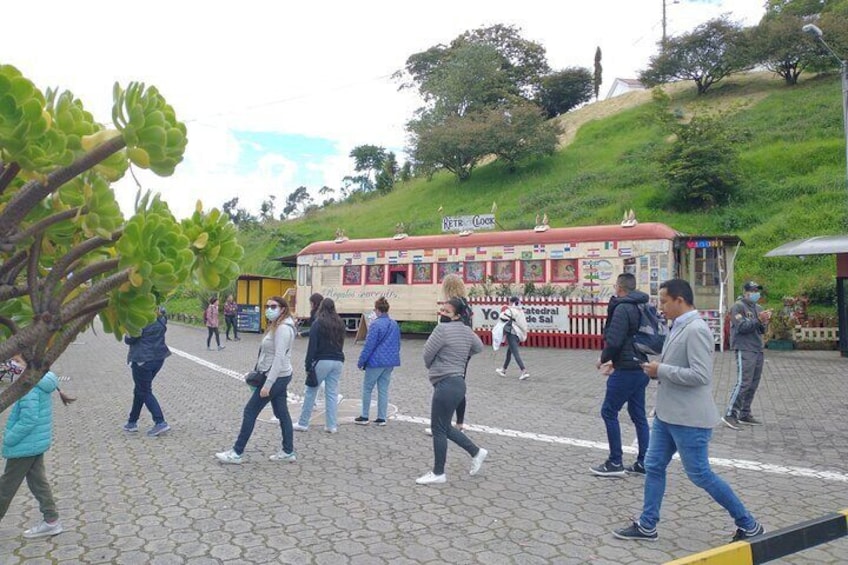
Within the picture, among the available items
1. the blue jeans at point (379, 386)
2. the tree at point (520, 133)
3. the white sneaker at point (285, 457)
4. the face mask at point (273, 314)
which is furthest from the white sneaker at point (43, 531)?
the tree at point (520, 133)

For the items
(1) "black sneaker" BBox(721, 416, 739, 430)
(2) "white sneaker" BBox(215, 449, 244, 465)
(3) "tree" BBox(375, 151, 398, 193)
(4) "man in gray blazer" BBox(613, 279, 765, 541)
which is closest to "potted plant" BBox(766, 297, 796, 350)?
(1) "black sneaker" BBox(721, 416, 739, 430)

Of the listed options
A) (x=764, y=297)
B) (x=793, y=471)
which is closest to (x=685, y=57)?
(x=764, y=297)

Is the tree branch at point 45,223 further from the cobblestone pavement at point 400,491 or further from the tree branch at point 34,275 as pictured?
the cobblestone pavement at point 400,491

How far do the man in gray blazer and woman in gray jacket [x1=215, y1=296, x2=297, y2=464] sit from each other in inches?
137

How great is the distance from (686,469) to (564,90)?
2261 inches

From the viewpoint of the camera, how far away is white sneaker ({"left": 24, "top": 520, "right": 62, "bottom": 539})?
181 inches

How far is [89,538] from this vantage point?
15.0ft

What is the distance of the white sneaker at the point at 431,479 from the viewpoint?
5.78m

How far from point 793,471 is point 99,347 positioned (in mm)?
20835

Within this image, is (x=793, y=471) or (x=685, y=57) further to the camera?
(x=685, y=57)

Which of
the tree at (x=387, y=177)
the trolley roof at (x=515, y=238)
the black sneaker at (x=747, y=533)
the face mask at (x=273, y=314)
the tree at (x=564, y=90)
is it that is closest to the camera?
the black sneaker at (x=747, y=533)

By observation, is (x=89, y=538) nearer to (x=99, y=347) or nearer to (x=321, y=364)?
(x=321, y=364)

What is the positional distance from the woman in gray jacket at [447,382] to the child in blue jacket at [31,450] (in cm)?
296

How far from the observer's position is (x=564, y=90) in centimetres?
5747
